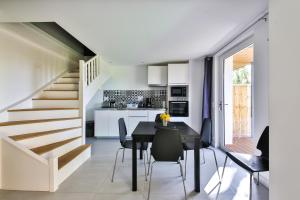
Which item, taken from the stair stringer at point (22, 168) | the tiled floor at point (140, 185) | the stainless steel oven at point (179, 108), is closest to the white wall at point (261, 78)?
the tiled floor at point (140, 185)

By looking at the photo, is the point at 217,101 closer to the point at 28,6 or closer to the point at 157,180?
the point at 157,180

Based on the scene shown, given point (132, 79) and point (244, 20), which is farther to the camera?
point (132, 79)

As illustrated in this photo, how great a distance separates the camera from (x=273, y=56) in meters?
1.26

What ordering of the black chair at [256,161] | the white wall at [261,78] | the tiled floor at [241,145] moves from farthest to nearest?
the tiled floor at [241,145] < the white wall at [261,78] < the black chair at [256,161]

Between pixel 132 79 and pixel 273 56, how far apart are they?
17.0 feet

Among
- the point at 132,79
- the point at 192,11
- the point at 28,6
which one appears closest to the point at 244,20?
the point at 192,11

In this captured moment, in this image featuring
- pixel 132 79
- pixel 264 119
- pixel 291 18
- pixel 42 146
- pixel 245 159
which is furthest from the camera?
pixel 132 79

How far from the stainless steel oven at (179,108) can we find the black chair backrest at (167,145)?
3.35 meters

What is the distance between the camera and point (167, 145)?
2.23 m

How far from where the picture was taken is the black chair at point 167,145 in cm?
220

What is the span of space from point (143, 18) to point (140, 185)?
2.28 meters

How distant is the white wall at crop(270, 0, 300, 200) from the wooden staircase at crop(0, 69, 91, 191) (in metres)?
2.37

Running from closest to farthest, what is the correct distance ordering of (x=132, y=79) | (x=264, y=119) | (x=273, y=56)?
(x=273, y=56) < (x=264, y=119) < (x=132, y=79)

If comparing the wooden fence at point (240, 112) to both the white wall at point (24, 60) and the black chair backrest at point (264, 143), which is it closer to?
the black chair backrest at point (264, 143)
